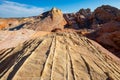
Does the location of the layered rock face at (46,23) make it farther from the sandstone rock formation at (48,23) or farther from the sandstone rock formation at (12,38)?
the sandstone rock formation at (12,38)

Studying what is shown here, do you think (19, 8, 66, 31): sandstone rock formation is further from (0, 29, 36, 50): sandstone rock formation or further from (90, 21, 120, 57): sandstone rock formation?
(0, 29, 36, 50): sandstone rock formation

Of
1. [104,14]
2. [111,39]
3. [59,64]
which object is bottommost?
[111,39]

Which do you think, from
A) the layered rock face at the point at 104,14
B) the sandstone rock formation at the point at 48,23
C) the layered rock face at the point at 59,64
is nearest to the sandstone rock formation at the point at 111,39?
the sandstone rock formation at the point at 48,23

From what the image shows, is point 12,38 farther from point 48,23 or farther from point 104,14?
point 104,14

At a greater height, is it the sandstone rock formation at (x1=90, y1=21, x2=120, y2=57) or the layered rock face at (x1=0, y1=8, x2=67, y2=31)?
the layered rock face at (x1=0, y1=8, x2=67, y2=31)

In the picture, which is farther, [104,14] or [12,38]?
[104,14]

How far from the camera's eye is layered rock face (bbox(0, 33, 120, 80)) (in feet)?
19.6

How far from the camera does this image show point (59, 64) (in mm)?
6766

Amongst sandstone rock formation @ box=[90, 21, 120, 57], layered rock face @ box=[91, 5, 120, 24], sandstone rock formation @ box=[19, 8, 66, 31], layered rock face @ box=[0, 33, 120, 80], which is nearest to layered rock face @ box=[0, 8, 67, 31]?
sandstone rock formation @ box=[19, 8, 66, 31]

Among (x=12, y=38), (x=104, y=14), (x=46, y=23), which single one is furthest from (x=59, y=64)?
(x=104, y=14)

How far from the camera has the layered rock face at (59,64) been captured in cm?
597

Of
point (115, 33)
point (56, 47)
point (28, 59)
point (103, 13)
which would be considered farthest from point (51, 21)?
point (28, 59)

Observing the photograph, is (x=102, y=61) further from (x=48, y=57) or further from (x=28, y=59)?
(x=28, y=59)

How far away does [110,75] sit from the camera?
256 inches
